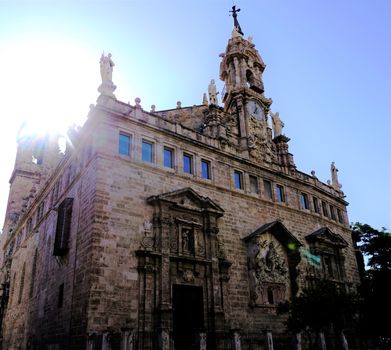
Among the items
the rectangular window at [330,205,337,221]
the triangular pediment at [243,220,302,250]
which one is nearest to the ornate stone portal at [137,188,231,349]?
the triangular pediment at [243,220,302,250]

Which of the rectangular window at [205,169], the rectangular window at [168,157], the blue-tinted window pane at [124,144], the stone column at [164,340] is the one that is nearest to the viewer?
the stone column at [164,340]

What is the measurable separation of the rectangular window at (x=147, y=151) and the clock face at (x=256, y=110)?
1032 centimetres

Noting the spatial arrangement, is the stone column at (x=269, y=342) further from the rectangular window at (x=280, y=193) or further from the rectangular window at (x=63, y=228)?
the rectangular window at (x=63, y=228)

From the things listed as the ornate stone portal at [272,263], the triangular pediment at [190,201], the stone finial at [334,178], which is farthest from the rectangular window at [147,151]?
the stone finial at [334,178]

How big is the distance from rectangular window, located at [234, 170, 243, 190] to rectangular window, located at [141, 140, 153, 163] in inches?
239

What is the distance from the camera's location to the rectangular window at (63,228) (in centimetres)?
1809

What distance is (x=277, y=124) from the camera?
93.9 feet

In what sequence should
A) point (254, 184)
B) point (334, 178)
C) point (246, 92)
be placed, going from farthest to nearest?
point (334, 178) → point (246, 92) → point (254, 184)

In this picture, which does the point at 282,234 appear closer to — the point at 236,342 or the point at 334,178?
the point at 236,342

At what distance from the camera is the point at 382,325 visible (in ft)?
62.1

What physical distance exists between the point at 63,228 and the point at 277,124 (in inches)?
691

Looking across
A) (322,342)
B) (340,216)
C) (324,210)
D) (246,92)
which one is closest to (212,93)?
(246,92)

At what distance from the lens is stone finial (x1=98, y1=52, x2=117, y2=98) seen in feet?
60.3

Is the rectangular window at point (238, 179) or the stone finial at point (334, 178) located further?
the stone finial at point (334, 178)
